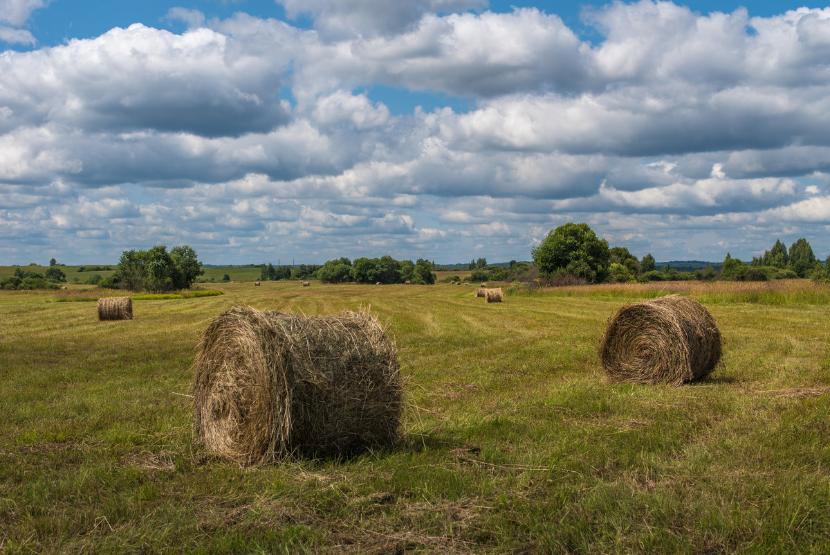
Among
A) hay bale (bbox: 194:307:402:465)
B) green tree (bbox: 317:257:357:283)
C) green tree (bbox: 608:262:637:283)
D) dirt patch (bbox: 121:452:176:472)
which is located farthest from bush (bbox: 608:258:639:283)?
dirt patch (bbox: 121:452:176:472)

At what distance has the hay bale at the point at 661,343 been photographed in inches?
536

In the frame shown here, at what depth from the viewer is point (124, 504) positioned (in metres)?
6.50

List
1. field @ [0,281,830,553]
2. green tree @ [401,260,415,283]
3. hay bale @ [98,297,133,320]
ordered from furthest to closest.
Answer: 1. green tree @ [401,260,415,283]
2. hay bale @ [98,297,133,320]
3. field @ [0,281,830,553]

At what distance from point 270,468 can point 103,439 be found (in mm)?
2659

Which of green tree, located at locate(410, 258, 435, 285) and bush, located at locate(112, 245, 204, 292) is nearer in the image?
bush, located at locate(112, 245, 204, 292)

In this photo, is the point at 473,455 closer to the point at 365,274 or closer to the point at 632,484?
the point at 632,484

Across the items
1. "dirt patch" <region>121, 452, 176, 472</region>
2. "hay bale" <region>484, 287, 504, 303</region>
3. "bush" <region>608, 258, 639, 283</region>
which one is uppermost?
"bush" <region>608, 258, 639, 283</region>

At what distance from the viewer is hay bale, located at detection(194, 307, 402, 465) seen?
7973mm

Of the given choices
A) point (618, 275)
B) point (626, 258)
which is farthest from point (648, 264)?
point (618, 275)

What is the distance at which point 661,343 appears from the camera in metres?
13.9

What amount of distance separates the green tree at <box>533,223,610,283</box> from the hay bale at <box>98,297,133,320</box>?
46.6 metres

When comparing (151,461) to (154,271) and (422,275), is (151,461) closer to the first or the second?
(154,271)

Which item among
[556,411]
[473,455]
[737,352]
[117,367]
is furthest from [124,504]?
[737,352]

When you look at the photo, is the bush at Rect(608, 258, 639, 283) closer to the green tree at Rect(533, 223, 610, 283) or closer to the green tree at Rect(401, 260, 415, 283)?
the green tree at Rect(533, 223, 610, 283)
